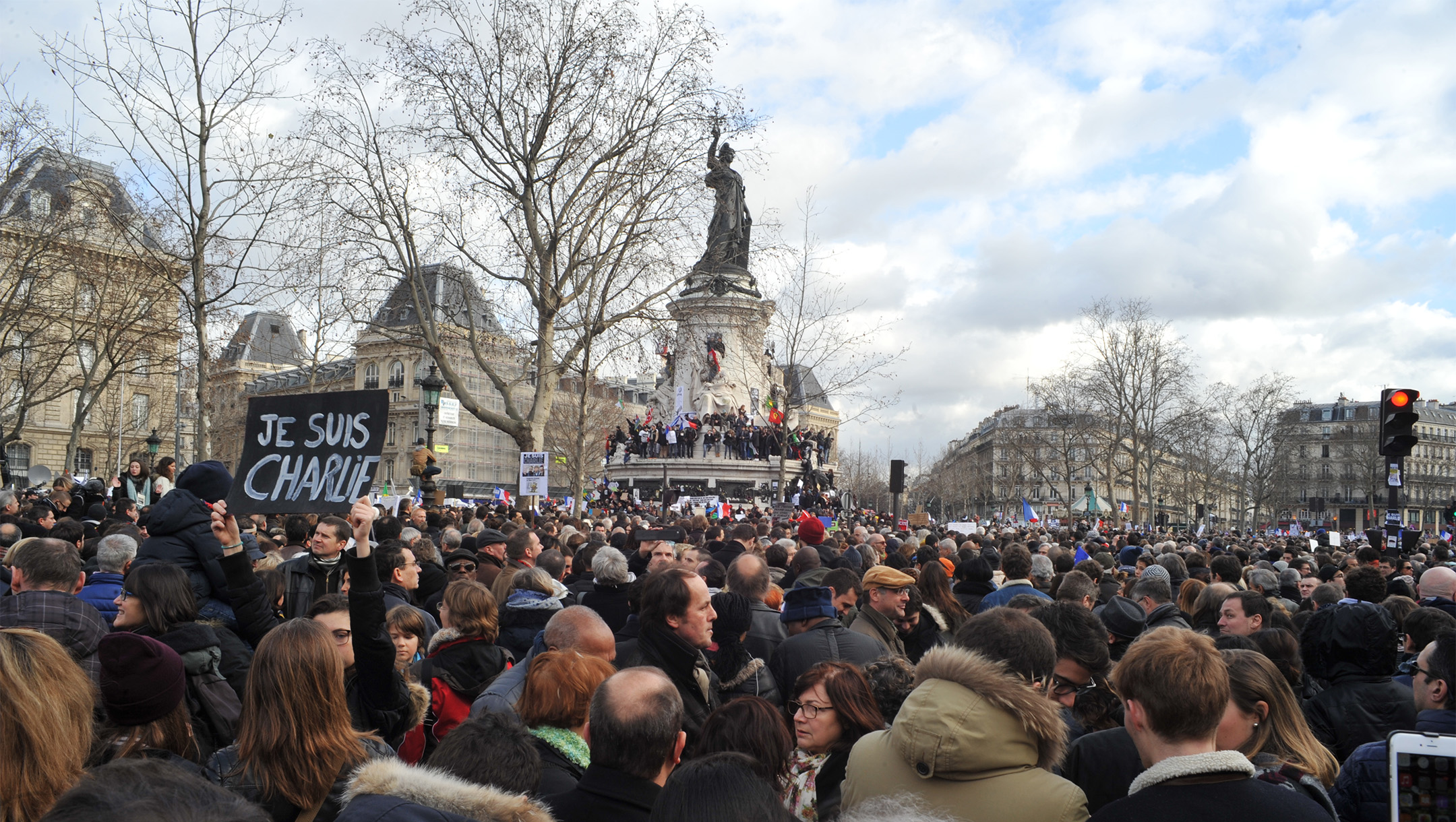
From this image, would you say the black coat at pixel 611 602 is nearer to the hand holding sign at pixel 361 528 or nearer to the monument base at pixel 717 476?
the hand holding sign at pixel 361 528

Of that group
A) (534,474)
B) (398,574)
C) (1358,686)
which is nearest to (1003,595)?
(1358,686)

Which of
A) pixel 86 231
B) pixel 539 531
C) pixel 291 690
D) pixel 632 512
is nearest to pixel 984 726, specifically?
pixel 291 690

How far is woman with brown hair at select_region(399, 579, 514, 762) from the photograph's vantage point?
4.42m

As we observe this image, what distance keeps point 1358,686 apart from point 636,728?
353 centimetres

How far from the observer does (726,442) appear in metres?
37.6

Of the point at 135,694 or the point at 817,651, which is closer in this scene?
the point at 135,694

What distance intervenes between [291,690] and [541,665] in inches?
32.3

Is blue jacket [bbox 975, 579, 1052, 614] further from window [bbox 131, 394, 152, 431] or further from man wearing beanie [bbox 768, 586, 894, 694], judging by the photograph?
window [bbox 131, 394, 152, 431]

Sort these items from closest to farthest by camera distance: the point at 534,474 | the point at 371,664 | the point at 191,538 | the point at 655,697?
the point at 655,697 → the point at 371,664 → the point at 191,538 → the point at 534,474

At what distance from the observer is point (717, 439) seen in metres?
37.3

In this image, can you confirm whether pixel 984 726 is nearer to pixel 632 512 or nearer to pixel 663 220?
pixel 663 220

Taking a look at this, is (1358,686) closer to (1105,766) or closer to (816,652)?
(1105,766)

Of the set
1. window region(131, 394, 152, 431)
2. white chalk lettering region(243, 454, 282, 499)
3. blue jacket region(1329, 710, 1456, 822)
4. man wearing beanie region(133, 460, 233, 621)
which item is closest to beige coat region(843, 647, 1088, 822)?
blue jacket region(1329, 710, 1456, 822)

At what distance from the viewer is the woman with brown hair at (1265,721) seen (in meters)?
3.50
